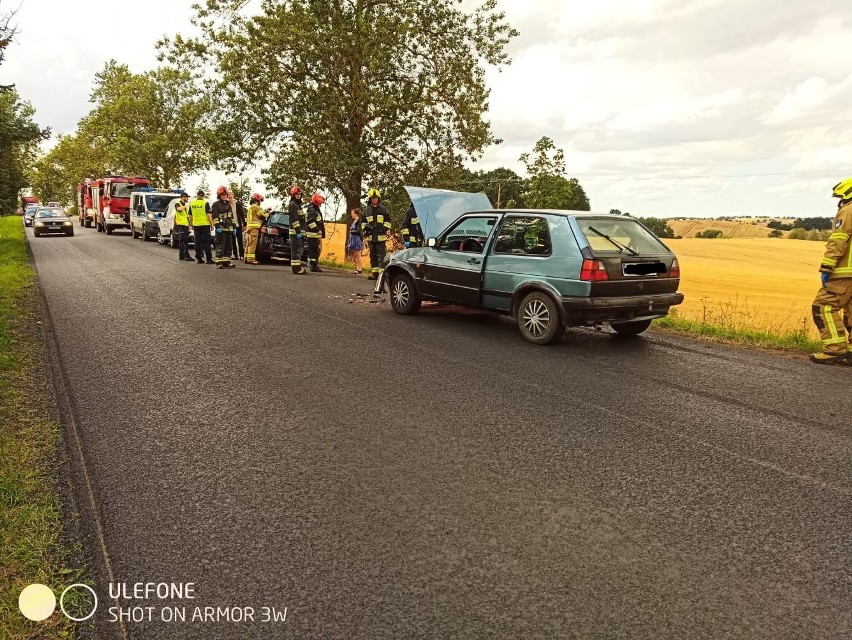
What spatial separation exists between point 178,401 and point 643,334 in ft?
20.8

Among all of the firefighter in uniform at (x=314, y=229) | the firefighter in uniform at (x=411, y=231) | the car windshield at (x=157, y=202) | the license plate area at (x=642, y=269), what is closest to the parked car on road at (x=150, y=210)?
the car windshield at (x=157, y=202)

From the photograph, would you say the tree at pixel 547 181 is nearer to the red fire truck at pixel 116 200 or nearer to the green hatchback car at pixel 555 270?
the green hatchback car at pixel 555 270

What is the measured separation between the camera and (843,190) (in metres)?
7.22

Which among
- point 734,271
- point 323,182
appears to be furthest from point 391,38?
point 734,271

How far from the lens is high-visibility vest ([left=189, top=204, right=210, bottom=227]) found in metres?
17.8

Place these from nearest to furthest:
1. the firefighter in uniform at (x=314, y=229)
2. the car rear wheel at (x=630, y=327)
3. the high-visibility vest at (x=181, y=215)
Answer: the car rear wheel at (x=630, y=327)
the firefighter in uniform at (x=314, y=229)
the high-visibility vest at (x=181, y=215)

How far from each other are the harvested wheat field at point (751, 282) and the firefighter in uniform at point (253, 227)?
39.8 feet

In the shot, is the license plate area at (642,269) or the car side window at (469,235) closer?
the license plate area at (642,269)

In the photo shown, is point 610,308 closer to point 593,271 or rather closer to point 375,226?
point 593,271

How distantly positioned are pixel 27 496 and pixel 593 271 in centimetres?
597

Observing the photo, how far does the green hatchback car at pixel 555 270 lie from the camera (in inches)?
297

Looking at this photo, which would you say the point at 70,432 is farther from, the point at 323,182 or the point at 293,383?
the point at 323,182

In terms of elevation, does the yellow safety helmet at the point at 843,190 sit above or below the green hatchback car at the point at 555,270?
above

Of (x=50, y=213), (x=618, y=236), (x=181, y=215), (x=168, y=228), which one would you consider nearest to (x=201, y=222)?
(x=181, y=215)
